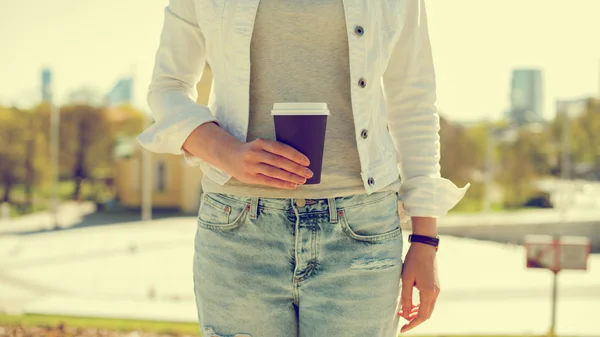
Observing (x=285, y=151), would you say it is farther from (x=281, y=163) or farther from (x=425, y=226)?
(x=425, y=226)

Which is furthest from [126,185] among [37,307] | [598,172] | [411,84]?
[598,172]

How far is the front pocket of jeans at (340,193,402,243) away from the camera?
1316 mm

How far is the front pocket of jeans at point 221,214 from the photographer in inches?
51.3

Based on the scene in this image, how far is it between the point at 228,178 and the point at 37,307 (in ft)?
30.0

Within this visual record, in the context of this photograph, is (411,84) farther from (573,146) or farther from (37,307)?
(573,146)

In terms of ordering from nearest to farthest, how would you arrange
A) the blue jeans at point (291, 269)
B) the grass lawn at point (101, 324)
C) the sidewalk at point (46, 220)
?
the blue jeans at point (291, 269) → the grass lawn at point (101, 324) → the sidewalk at point (46, 220)

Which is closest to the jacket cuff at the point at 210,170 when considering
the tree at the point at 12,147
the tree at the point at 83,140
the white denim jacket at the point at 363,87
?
the white denim jacket at the point at 363,87

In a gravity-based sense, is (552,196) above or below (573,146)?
below

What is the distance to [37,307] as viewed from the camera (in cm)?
930

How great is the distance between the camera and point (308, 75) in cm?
134

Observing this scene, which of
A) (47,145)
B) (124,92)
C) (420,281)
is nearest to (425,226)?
(420,281)

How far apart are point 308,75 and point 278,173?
272 mm

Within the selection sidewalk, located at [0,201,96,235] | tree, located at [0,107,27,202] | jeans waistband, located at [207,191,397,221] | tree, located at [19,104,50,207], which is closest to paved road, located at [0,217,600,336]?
sidewalk, located at [0,201,96,235]

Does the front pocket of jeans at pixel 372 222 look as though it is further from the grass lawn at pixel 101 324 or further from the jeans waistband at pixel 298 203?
the grass lawn at pixel 101 324
